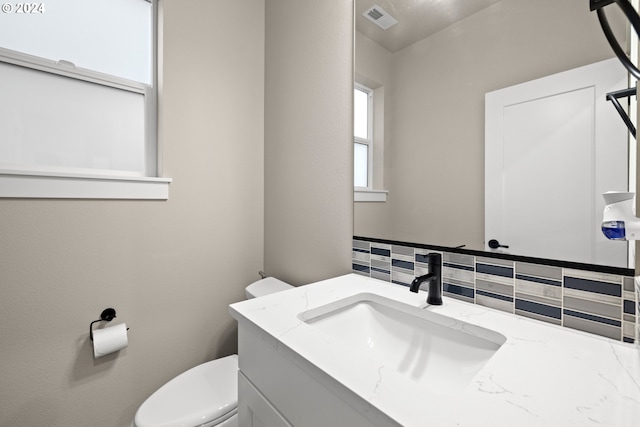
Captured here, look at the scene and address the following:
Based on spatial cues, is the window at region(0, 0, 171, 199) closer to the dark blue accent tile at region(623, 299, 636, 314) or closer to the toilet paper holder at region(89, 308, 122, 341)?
the toilet paper holder at region(89, 308, 122, 341)

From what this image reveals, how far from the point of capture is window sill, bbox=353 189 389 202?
3.86 feet

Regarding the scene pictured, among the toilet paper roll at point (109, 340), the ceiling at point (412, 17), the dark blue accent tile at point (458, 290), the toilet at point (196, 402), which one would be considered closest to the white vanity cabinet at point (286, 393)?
the toilet at point (196, 402)

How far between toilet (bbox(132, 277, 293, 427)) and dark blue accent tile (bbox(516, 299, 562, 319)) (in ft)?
3.37

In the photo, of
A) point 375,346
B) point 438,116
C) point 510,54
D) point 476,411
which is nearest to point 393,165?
point 438,116

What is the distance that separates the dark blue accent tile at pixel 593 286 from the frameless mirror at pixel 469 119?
0.16ft

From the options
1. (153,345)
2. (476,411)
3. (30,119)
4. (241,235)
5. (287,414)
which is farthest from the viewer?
(241,235)

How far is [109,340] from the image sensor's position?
1.11 meters

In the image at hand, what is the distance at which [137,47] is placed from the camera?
4.42ft

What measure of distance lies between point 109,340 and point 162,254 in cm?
39

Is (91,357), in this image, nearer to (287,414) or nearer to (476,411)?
(287,414)

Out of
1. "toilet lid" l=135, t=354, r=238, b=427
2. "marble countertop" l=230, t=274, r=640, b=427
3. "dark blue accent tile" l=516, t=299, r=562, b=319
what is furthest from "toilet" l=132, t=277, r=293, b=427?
"dark blue accent tile" l=516, t=299, r=562, b=319

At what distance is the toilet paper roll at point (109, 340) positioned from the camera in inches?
42.8

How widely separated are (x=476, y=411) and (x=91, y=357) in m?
1.42

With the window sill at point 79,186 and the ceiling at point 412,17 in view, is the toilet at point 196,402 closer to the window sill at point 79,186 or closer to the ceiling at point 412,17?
the window sill at point 79,186
